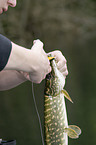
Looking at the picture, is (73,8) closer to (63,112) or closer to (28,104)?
(28,104)

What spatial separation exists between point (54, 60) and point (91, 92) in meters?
8.25

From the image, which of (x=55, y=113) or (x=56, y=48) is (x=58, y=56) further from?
(x=56, y=48)

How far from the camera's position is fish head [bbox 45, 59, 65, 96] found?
1.84m

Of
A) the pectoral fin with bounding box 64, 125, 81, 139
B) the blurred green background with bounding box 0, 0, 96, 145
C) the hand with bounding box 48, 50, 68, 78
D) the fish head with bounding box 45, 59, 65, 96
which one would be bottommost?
the pectoral fin with bounding box 64, 125, 81, 139

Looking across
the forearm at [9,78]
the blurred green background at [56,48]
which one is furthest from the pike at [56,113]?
the blurred green background at [56,48]

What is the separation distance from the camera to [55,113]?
1.90m

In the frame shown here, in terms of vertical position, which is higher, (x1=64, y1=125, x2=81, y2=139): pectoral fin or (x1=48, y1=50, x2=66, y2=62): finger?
(x1=48, y1=50, x2=66, y2=62): finger

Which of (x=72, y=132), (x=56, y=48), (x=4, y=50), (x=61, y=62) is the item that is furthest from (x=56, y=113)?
(x=56, y=48)

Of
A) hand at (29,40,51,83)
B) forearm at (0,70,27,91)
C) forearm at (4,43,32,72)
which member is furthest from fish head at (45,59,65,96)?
forearm at (4,43,32,72)


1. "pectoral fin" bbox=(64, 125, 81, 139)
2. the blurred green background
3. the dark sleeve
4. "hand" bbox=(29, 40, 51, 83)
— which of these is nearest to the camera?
the dark sleeve

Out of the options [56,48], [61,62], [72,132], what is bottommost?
[72,132]

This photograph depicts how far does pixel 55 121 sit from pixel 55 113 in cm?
5

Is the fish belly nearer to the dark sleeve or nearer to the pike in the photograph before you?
the pike

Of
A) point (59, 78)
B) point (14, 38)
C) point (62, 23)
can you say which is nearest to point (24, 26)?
point (14, 38)
